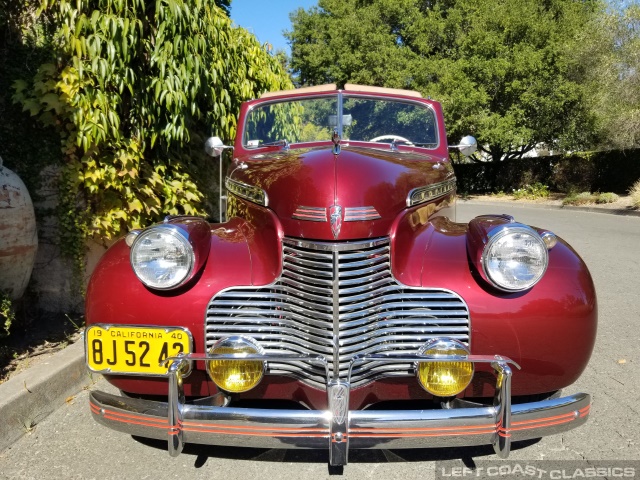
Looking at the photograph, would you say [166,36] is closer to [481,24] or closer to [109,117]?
[109,117]

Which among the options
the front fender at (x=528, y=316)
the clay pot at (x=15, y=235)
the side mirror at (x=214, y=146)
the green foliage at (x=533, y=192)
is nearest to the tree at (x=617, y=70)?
the green foliage at (x=533, y=192)

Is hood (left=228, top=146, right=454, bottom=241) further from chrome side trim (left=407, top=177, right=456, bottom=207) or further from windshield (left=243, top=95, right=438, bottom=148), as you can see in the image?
windshield (left=243, top=95, right=438, bottom=148)

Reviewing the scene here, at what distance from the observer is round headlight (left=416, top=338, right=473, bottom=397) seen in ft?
7.01

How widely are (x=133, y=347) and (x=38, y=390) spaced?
1.03m

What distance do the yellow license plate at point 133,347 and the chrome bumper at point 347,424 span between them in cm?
22

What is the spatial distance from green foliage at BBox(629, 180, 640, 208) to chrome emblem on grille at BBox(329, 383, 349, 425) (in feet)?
52.6

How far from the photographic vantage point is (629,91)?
1627 cm

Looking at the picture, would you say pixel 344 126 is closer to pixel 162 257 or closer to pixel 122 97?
pixel 162 257

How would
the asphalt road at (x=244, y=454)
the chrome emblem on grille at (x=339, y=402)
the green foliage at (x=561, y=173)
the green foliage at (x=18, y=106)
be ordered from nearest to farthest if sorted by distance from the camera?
the chrome emblem on grille at (x=339, y=402) → the asphalt road at (x=244, y=454) → the green foliage at (x=18, y=106) → the green foliage at (x=561, y=173)

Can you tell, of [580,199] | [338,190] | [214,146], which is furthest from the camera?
[580,199]

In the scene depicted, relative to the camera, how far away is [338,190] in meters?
2.36

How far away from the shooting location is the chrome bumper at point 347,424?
1950mm

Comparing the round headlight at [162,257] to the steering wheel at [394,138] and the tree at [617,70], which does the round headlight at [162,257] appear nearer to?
the steering wheel at [394,138]

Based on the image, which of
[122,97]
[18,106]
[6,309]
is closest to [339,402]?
[6,309]
